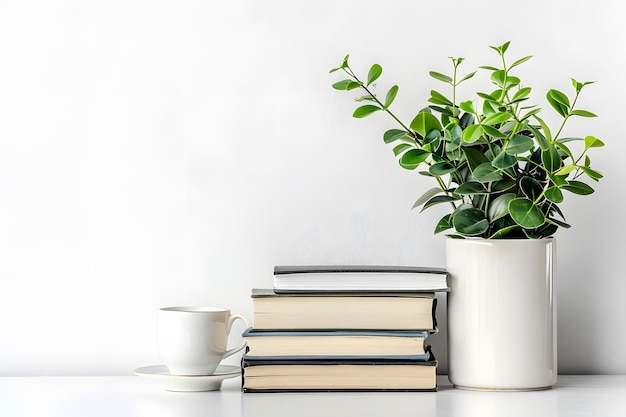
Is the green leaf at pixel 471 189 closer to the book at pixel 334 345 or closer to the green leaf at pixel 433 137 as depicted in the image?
the green leaf at pixel 433 137

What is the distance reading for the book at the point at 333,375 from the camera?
102 cm

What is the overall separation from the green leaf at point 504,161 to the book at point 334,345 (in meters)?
0.24

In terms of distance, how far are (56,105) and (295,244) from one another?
0.43 meters

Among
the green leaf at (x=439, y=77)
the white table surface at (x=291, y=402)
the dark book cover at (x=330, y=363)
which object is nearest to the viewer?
the white table surface at (x=291, y=402)

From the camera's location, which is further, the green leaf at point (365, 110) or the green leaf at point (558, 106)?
the green leaf at point (365, 110)

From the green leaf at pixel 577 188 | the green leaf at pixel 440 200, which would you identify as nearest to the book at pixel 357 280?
the green leaf at pixel 440 200

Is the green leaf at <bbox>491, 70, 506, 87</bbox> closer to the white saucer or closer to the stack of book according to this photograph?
the stack of book

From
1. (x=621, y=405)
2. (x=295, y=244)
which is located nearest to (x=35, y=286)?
(x=295, y=244)

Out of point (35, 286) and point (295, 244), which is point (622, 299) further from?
point (35, 286)

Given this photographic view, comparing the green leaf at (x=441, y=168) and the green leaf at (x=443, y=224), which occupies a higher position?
the green leaf at (x=441, y=168)

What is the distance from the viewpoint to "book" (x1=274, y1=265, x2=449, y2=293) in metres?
1.04

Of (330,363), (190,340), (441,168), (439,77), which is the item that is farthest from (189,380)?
(439,77)

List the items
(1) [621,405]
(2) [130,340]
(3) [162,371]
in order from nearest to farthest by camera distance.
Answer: (1) [621,405], (3) [162,371], (2) [130,340]

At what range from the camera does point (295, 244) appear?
1.21 meters
